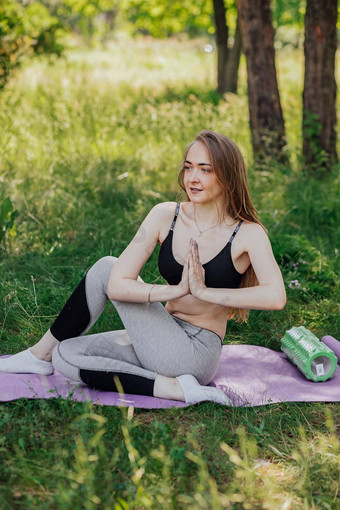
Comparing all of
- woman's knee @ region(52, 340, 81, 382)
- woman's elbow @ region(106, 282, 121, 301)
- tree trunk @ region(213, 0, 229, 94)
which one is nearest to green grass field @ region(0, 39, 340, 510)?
woman's knee @ region(52, 340, 81, 382)

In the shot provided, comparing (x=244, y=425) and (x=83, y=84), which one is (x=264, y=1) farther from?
(x=244, y=425)

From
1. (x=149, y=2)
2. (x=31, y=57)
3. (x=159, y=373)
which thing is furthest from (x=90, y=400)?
(x=149, y=2)

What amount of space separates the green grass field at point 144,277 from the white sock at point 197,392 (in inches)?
2.1

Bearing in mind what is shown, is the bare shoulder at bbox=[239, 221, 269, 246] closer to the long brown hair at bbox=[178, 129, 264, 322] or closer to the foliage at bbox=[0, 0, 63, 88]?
the long brown hair at bbox=[178, 129, 264, 322]

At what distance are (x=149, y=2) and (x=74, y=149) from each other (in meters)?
8.39

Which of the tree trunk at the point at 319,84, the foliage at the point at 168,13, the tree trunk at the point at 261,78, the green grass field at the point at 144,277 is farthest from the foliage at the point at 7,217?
the foliage at the point at 168,13

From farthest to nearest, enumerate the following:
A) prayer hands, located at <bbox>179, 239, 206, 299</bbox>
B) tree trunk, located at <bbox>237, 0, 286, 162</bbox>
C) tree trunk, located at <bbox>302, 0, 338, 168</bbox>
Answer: tree trunk, located at <bbox>237, 0, 286, 162</bbox> → tree trunk, located at <bbox>302, 0, 338, 168</bbox> → prayer hands, located at <bbox>179, 239, 206, 299</bbox>

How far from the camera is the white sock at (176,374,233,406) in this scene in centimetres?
314

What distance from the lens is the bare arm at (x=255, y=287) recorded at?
118 inches

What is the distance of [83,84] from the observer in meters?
10.1

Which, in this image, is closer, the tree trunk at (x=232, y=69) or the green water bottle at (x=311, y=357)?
the green water bottle at (x=311, y=357)

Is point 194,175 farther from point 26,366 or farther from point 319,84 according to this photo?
point 319,84

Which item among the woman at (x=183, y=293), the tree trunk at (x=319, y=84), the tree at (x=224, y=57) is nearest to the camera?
the woman at (x=183, y=293)

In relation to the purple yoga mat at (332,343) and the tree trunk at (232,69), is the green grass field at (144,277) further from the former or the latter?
the tree trunk at (232,69)
